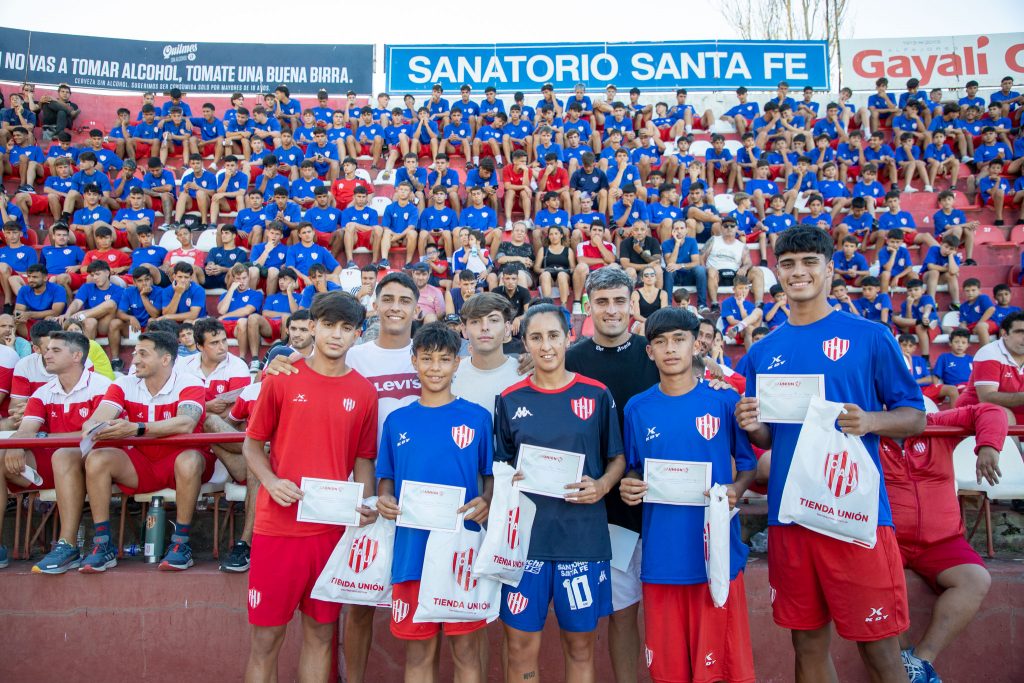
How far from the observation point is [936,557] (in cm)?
366

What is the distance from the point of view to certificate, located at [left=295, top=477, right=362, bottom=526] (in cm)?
312

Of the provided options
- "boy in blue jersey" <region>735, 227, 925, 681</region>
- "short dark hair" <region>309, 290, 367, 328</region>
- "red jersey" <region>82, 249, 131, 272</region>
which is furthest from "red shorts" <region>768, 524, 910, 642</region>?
"red jersey" <region>82, 249, 131, 272</region>

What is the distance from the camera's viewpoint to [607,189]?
12633mm

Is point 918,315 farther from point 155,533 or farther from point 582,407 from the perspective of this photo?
point 155,533

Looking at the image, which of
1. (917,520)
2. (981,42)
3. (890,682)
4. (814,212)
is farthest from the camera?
(981,42)

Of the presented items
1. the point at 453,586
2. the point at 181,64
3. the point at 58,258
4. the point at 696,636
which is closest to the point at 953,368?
the point at 696,636

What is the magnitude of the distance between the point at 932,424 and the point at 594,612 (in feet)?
7.73

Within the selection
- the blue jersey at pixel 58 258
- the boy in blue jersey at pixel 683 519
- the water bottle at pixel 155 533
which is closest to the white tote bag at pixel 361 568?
the boy in blue jersey at pixel 683 519

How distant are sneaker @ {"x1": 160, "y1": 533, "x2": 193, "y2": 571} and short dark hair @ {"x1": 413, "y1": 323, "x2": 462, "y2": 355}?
202cm

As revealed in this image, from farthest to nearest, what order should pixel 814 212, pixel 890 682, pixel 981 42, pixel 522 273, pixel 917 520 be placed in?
pixel 981 42 < pixel 814 212 < pixel 522 273 < pixel 917 520 < pixel 890 682

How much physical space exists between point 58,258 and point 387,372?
9.52 metres

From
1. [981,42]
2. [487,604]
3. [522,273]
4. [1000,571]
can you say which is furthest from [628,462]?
[981,42]

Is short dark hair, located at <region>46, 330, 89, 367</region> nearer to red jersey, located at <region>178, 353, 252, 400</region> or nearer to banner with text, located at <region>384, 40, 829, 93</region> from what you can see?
red jersey, located at <region>178, 353, 252, 400</region>

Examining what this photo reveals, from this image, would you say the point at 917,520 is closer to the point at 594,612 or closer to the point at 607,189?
the point at 594,612
